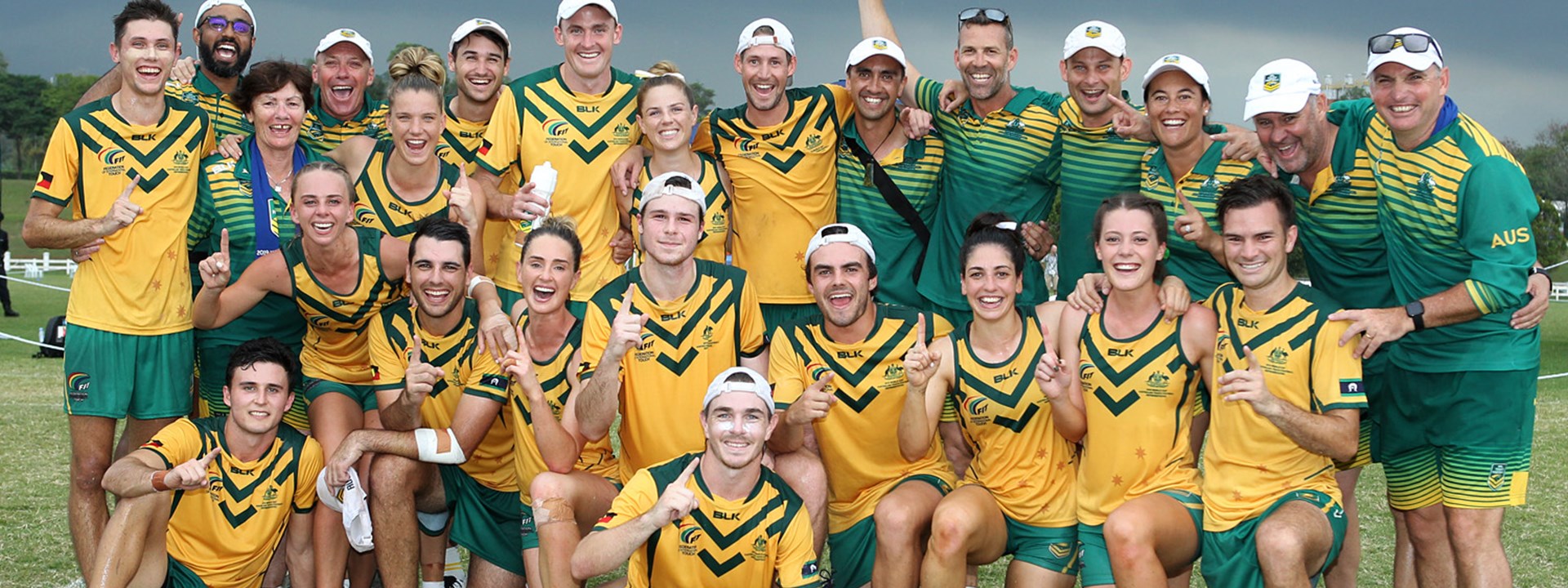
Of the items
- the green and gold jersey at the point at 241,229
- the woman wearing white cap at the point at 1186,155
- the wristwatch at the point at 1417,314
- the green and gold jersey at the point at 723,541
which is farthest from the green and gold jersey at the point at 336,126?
the wristwatch at the point at 1417,314

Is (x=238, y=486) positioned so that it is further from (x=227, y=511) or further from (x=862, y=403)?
(x=862, y=403)

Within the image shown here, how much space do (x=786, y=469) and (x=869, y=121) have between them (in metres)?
2.20

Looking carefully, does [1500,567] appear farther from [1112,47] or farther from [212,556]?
→ [212,556]

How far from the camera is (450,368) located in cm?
689

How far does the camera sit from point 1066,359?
20.4 feet

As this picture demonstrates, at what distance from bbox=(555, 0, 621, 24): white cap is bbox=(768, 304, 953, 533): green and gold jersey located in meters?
2.23

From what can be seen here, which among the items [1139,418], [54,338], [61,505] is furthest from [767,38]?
[54,338]

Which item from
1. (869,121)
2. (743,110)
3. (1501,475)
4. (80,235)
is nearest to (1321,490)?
(1501,475)

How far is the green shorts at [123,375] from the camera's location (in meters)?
6.95

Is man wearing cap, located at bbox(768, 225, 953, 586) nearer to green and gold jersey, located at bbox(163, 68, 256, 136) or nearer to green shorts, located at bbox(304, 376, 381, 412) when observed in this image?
green shorts, located at bbox(304, 376, 381, 412)

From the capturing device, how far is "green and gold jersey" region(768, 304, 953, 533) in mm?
6504

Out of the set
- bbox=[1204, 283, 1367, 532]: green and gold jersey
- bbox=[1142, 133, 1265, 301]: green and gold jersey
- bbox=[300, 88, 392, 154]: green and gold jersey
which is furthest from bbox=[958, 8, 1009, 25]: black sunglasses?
bbox=[300, 88, 392, 154]: green and gold jersey

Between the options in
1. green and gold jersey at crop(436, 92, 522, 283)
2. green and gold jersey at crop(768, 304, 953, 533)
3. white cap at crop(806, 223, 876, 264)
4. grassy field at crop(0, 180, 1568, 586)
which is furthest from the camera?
grassy field at crop(0, 180, 1568, 586)

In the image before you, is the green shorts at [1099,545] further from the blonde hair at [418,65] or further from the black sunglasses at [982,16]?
the blonde hair at [418,65]
